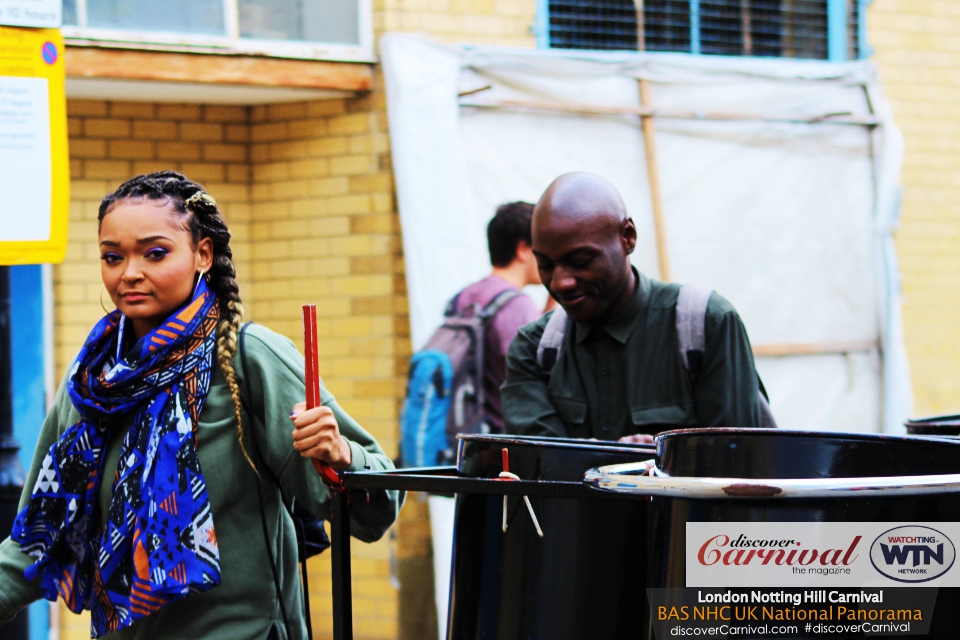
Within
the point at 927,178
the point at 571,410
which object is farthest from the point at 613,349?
the point at 927,178

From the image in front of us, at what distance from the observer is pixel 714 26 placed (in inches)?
266

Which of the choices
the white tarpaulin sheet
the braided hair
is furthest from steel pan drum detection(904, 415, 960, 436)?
the white tarpaulin sheet

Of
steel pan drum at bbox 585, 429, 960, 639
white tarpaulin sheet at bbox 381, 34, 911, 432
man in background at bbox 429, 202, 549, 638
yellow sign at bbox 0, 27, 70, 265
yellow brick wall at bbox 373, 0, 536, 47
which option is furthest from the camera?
yellow brick wall at bbox 373, 0, 536, 47

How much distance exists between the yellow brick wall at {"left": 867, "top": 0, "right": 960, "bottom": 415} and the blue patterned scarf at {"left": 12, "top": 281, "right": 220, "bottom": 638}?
5.36 metres

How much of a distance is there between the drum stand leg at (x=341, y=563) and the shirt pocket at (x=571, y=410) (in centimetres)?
90

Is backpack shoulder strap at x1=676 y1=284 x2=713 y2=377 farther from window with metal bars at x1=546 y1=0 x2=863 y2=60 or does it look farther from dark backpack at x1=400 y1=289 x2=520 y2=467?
window with metal bars at x1=546 y1=0 x2=863 y2=60

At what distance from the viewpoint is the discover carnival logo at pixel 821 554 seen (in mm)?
1836

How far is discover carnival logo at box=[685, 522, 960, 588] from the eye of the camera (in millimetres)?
1836

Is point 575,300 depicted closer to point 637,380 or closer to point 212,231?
point 637,380

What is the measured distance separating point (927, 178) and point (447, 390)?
137 inches

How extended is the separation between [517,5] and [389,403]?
6.98 feet

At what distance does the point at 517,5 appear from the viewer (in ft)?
20.2

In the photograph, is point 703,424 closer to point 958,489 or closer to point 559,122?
point 958,489

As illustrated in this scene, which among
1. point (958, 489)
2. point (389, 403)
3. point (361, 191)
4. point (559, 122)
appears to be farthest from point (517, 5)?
point (958, 489)
